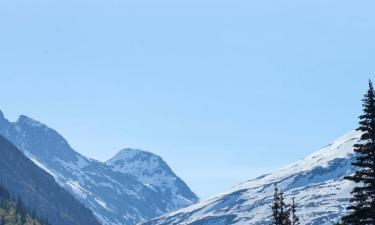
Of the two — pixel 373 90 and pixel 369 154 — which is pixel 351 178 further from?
pixel 373 90

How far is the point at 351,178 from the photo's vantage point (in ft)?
119

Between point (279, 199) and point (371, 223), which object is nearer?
point (371, 223)

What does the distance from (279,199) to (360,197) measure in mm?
16636

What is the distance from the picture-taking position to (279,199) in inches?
2100

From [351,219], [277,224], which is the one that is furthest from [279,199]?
[351,219]

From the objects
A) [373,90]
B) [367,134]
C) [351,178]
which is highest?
[373,90]

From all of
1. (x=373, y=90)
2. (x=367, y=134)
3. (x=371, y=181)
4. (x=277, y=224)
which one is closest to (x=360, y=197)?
(x=371, y=181)

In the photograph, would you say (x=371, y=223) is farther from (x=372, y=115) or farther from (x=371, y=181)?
(x=372, y=115)

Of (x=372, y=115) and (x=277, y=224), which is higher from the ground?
(x=372, y=115)

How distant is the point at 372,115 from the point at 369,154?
2.10m

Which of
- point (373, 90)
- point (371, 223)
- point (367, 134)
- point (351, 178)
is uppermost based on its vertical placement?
point (373, 90)

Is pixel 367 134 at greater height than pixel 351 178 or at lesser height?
greater

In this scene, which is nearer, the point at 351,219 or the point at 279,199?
the point at 351,219

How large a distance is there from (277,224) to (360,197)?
1577cm
